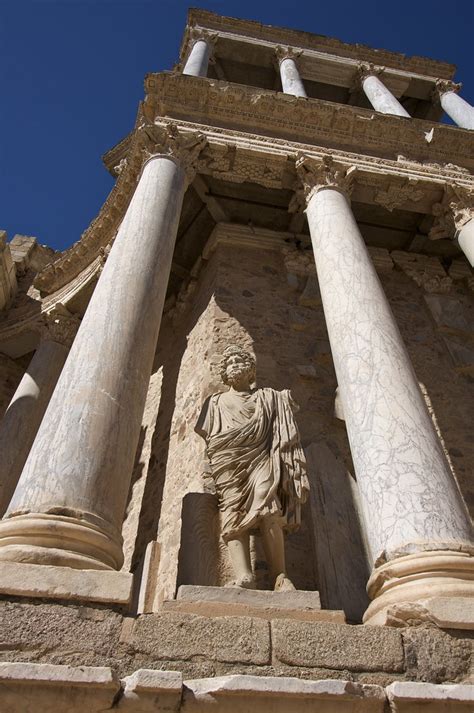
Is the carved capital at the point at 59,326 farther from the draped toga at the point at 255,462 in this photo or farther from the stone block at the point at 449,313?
the stone block at the point at 449,313

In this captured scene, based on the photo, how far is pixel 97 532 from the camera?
12.1 ft

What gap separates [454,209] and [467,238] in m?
0.77

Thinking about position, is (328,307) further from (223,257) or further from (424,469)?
(223,257)

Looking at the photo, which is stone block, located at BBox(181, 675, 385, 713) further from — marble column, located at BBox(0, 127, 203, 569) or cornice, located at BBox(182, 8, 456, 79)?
cornice, located at BBox(182, 8, 456, 79)

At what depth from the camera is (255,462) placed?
5.14m

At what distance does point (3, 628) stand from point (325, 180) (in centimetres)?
735

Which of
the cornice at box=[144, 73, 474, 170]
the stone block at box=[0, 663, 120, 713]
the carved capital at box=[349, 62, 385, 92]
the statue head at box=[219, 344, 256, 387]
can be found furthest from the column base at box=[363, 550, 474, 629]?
the carved capital at box=[349, 62, 385, 92]

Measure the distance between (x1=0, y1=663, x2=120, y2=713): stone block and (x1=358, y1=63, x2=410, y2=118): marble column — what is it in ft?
39.0

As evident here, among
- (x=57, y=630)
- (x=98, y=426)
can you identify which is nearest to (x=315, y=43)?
(x=98, y=426)

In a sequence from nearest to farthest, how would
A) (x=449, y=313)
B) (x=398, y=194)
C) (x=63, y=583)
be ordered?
(x=63, y=583)
(x=398, y=194)
(x=449, y=313)

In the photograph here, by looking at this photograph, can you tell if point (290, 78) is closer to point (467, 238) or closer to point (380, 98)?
point (380, 98)

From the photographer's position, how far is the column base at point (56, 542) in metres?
3.40

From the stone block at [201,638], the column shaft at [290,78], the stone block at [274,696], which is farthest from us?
the column shaft at [290,78]

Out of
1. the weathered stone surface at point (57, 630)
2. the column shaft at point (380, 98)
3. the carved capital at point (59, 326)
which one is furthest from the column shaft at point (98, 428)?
the column shaft at point (380, 98)
